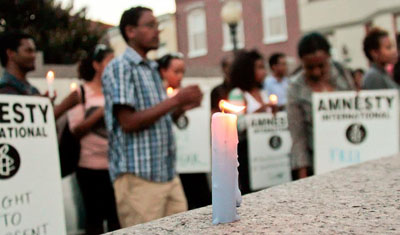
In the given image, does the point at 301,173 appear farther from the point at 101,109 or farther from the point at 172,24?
the point at 172,24

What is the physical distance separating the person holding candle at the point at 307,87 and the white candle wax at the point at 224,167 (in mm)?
2134

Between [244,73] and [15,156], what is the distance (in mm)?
2300

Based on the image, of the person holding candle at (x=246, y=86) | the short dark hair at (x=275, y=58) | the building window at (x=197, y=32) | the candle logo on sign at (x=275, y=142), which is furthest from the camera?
the building window at (x=197, y=32)

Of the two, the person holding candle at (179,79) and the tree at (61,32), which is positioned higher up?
the tree at (61,32)

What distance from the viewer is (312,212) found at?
1223 mm

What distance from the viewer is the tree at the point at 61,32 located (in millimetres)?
9922

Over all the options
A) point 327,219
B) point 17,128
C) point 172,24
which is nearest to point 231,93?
point 17,128

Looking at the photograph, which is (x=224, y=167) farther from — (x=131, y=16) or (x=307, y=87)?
(x=307, y=87)

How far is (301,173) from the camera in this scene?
3262mm

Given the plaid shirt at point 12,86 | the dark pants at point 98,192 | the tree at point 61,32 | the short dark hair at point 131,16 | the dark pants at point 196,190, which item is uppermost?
the tree at point 61,32

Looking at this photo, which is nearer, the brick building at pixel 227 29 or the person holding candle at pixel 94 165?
the person holding candle at pixel 94 165

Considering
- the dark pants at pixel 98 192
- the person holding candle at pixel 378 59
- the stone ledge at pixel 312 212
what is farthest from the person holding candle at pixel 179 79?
the stone ledge at pixel 312 212

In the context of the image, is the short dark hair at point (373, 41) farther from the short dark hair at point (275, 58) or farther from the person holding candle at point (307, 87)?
the short dark hair at point (275, 58)

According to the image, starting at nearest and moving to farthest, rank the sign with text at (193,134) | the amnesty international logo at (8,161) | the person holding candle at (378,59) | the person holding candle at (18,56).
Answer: the amnesty international logo at (8,161)
the person holding candle at (18,56)
the person holding candle at (378,59)
the sign with text at (193,134)
